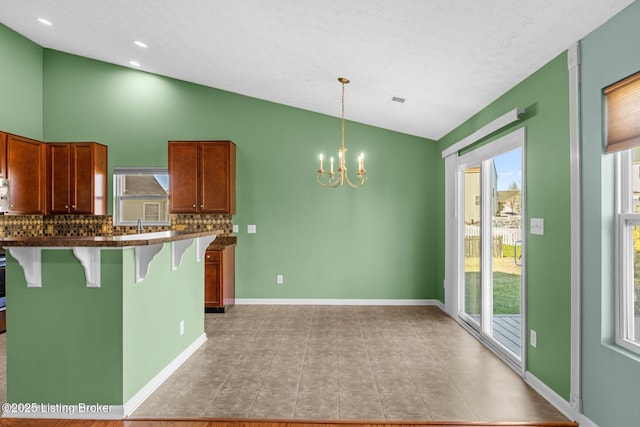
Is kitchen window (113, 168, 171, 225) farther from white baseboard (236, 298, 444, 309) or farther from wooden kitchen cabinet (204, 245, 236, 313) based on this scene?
white baseboard (236, 298, 444, 309)

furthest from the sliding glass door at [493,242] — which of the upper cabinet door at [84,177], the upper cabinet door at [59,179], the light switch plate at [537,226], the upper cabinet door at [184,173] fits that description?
the upper cabinet door at [59,179]

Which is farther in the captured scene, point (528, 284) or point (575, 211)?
point (528, 284)

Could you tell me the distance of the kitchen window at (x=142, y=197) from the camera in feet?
18.1

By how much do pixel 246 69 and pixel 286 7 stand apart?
1748mm

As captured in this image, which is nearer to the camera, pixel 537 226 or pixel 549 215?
pixel 549 215

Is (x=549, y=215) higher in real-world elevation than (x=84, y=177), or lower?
lower

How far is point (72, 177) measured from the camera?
207 inches

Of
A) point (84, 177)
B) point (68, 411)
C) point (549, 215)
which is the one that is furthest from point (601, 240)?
point (84, 177)

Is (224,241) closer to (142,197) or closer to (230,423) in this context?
(142,197)

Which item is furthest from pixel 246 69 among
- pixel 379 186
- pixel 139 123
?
pixel 379 186

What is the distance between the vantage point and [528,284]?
2.99 m

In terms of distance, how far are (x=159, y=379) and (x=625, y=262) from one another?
10.3ft

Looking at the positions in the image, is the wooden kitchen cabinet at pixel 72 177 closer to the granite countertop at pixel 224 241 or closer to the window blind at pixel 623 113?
the granite countertop at pixel 224 241

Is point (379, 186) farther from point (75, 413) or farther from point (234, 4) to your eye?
point (75, 413)
